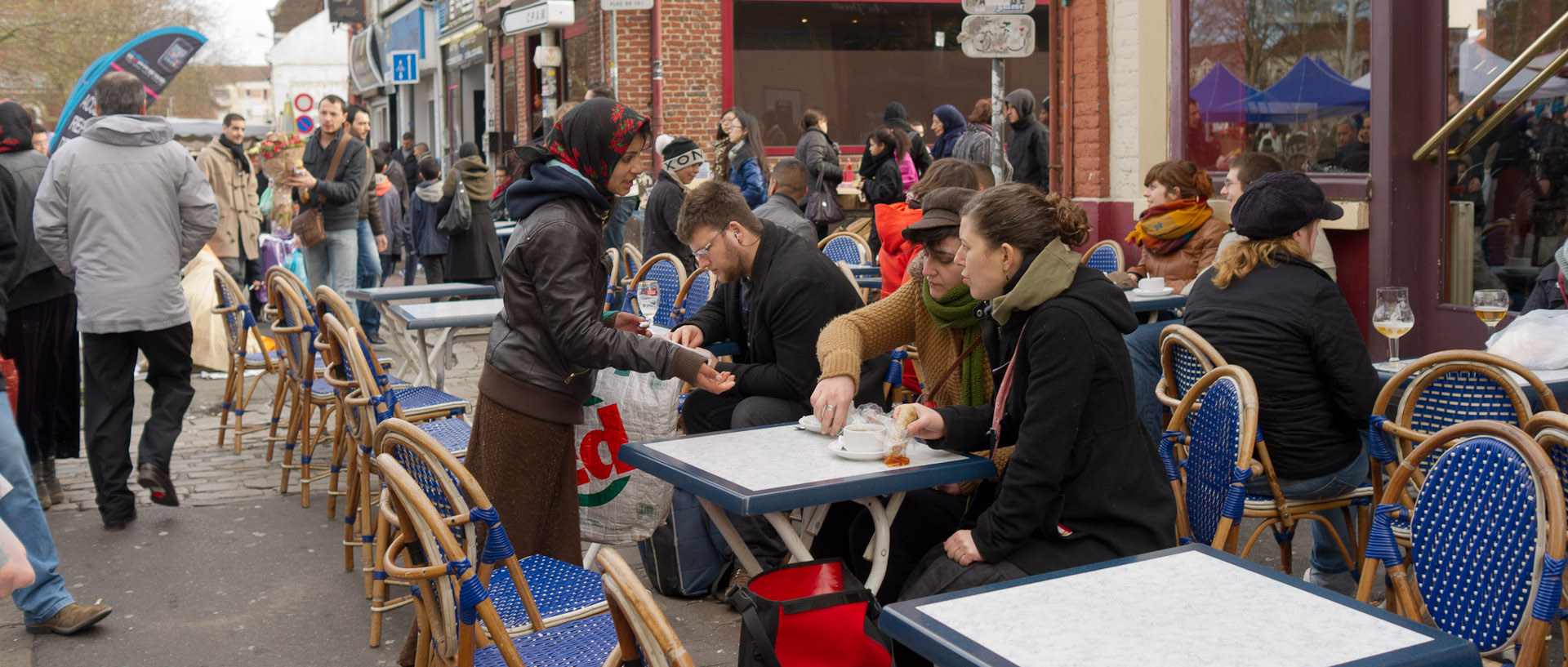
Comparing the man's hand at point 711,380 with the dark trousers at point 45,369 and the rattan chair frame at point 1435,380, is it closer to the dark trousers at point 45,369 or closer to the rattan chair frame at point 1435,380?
the rattan chair frame at point 1435,380

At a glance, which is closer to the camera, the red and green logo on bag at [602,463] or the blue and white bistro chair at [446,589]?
the blue and white bistro chair at [446,589]

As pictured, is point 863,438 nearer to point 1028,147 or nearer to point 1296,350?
point 1296,350

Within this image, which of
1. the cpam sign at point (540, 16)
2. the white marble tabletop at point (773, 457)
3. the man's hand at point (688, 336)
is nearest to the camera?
the white marble tabletop at point (773, 457)

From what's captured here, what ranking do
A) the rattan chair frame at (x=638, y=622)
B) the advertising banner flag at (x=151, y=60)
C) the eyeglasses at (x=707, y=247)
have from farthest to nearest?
the advertising banner flag at (x=151, y=60), the eyeglasses at (x=707, y=247), the rattan chair frame at (x=638, y=622)

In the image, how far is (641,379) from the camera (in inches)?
173

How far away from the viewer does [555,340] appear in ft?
12.0

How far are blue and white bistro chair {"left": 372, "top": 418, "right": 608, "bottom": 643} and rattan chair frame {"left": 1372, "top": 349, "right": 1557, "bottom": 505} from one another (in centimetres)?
213

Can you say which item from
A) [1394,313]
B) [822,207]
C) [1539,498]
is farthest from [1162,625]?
[822,207]

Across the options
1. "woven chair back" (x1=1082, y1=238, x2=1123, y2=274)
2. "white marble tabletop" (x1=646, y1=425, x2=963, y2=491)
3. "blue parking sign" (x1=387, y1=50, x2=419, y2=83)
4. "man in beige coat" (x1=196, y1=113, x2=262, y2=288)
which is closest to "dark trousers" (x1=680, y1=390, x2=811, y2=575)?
"white marble tabletop" (x1=646, y1=425, x2=963, y2=491)

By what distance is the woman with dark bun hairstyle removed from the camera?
296 centimetres

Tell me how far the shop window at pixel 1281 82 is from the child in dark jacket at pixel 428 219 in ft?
21.3

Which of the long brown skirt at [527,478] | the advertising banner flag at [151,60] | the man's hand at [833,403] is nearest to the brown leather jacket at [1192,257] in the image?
the man's hand at [833,403]

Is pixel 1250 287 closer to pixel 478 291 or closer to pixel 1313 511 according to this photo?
pixel 1313 511

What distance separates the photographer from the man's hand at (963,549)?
302 cm
